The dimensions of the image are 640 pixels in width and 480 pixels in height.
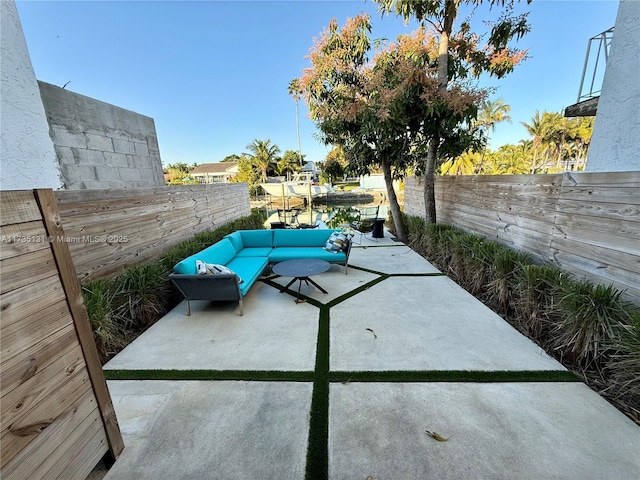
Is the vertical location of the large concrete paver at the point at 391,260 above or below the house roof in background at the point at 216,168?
below

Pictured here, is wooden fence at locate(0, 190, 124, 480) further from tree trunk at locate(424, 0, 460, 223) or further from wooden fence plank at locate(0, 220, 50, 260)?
tree trunk at locate(424, 0, 460, 223)

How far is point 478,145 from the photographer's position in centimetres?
608

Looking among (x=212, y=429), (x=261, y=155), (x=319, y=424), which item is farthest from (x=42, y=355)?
(x=261, y=155)

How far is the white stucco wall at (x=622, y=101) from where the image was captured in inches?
121

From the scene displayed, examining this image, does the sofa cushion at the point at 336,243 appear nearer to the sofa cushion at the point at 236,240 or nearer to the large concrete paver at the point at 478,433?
the sofa cushion at the point at 236,240

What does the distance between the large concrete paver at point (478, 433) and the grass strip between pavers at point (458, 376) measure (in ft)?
0.19

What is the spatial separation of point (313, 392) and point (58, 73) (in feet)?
17.8

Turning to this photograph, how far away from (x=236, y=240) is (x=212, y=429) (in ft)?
12.3

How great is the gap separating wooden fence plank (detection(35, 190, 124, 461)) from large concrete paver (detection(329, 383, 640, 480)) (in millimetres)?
1429

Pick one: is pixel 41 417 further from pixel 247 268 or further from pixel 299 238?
pixel 299 238

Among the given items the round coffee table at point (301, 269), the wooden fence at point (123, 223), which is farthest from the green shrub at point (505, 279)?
the wooden fence at point (123, 223)

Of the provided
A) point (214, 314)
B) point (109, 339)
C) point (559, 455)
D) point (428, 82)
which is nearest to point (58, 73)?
point (109, 339)

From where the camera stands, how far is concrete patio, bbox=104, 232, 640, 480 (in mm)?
1575

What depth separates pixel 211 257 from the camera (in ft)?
13.1
